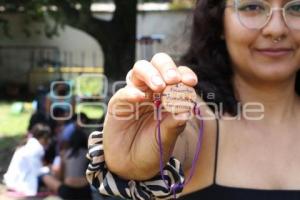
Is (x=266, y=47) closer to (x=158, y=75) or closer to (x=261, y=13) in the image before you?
(x=261, y=13)

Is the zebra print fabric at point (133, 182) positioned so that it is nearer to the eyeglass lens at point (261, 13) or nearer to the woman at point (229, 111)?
the woman at point (229, 111)

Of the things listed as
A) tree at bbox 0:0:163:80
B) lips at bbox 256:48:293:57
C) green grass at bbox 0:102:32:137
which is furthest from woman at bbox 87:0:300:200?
green grass at bbox 0:102:32:137

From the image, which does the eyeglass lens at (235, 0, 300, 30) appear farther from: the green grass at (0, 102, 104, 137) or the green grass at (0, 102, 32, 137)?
the green grass at (0, 102, 32, 137)

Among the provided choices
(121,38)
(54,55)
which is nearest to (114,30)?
(121,38)

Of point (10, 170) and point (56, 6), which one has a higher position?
point (56, 6)

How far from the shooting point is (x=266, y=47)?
129 cm

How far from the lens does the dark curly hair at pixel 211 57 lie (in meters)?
1.38

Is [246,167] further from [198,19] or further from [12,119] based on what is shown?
[12,119]

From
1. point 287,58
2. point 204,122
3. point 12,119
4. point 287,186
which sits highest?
point 287,58

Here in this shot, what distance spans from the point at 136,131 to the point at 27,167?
4.68 metres

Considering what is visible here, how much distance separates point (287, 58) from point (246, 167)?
0.26 m

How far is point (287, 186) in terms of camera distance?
133 cm

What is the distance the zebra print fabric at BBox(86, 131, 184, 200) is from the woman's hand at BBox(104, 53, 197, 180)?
0.05ft

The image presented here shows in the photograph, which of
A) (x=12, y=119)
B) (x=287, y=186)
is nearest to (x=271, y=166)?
(x=287, y=186)
